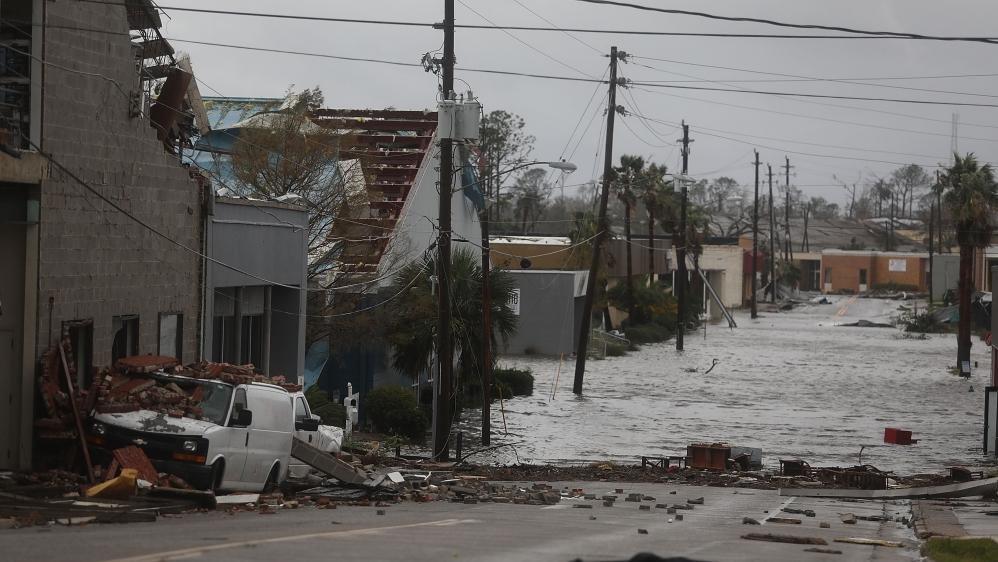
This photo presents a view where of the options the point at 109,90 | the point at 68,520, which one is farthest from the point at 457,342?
the point at 68,520

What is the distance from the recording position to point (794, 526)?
16.5m

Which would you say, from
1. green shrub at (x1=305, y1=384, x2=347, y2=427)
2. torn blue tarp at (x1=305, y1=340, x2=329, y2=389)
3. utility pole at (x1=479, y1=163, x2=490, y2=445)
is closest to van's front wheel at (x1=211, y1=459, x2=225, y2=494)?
green shrub at (x1=305, y1=384, x2=347, y2=427)

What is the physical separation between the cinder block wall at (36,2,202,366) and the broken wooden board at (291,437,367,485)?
3.25m

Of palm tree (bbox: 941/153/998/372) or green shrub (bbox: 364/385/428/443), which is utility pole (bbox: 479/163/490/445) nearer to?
green shrub (bbox: 364/385/428/443)

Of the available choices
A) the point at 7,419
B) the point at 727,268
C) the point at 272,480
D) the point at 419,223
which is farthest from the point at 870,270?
the point at 7,419

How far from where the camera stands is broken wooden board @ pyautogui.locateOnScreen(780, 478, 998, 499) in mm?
21312

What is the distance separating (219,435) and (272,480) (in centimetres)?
222

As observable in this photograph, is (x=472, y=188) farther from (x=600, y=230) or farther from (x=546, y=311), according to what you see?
(x=546, y=311)

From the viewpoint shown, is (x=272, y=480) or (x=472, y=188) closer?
(x=272, y=480)

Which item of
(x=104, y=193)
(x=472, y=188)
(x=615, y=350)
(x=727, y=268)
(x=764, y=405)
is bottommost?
(x=764, y=405)

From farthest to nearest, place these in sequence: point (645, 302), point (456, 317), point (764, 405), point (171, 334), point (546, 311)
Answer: point (645, 302) → point (546, 311) → point (764, 405) → point (456, 317) → point (171, 334)

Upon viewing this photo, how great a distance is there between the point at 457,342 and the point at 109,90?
17.5 metres

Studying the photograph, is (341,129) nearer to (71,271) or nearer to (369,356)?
(369,356)

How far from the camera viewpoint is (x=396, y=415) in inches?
1348
